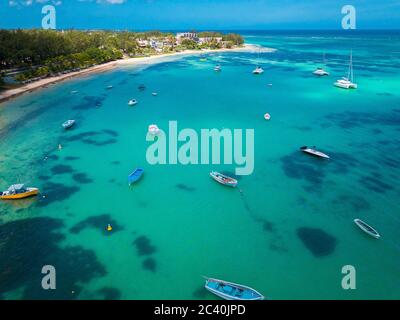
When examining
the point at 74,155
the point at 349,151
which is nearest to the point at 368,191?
the point at 349,151

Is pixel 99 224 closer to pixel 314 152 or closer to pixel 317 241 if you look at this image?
pixel 317 241

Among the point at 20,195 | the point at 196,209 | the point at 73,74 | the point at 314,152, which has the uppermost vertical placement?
the point at 73,74

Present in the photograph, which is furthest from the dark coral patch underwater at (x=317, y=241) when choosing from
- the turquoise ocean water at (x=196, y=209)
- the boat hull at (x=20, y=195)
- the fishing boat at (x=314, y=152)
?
the boat hull at (x=20, y=195)

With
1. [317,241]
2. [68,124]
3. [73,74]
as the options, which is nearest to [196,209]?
[317,241]

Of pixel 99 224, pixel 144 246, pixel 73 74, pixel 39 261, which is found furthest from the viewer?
pixel 73 74

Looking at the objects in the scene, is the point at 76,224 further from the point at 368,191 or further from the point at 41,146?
the point at 368,191

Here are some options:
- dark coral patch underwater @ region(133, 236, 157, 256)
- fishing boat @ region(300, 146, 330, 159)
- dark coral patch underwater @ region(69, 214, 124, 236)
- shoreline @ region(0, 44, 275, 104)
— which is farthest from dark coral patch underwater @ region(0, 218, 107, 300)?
shoreline @ region(0, 44, 275, 104)
